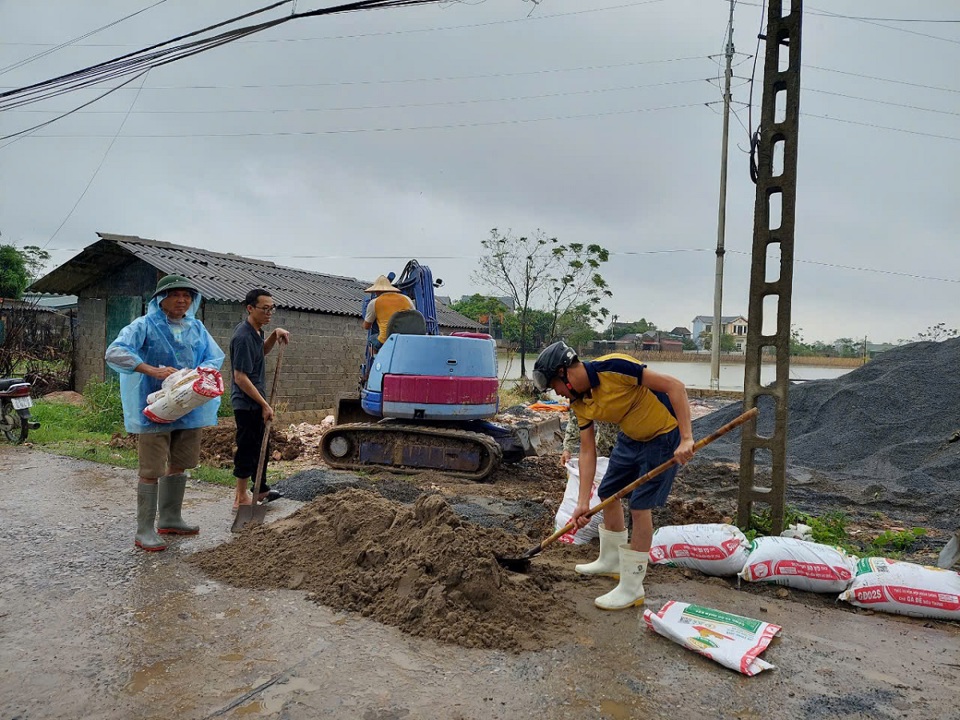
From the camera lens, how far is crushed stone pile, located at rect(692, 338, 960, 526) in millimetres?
7595

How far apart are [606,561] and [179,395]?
3.05m

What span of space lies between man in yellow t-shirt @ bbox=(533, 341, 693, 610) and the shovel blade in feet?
9.16

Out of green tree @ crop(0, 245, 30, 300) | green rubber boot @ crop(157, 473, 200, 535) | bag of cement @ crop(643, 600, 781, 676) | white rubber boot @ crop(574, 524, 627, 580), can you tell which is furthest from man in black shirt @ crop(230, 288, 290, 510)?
green tree @ crop(0, 245, 30, 300)

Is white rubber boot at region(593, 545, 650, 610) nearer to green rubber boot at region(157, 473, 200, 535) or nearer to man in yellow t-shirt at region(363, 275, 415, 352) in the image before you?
green rubber boot at region(157, 473, 200, 535)

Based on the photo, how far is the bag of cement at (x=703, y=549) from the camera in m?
4.50

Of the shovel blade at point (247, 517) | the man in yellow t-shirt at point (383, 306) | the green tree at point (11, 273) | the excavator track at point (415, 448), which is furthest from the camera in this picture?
the green tree at point (11, 273)

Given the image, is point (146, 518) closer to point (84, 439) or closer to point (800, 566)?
point (800, 566)

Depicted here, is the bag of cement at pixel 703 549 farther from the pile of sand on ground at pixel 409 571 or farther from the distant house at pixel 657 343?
the distant house at pixel 657 343

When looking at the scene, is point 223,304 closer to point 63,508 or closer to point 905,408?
point 63,508

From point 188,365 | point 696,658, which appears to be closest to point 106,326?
point 188,365

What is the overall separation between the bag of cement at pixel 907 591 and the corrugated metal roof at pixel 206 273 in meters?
11.0

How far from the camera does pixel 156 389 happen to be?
495 centimetres

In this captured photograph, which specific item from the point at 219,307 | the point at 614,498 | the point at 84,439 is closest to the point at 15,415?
the point at 84,439

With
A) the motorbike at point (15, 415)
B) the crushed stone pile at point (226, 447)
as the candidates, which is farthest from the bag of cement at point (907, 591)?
the motorbike at point (15, 415)
